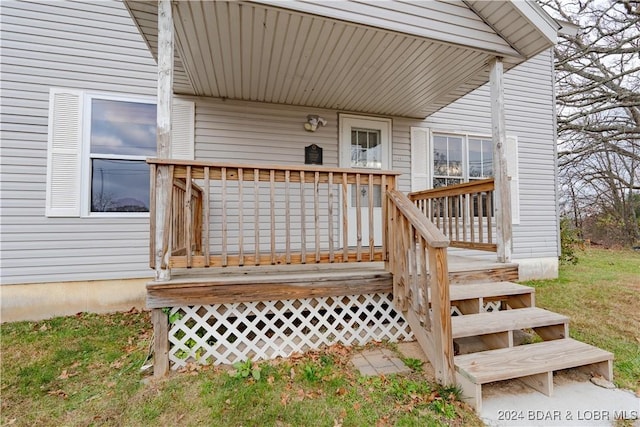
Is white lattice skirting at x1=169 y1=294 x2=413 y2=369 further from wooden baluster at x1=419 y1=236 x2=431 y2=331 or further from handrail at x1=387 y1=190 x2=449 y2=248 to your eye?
handrail at x1=387 y1=190 x2=449 y2=248

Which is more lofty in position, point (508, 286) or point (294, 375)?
point (508, 286)

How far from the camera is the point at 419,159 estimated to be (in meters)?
5.32

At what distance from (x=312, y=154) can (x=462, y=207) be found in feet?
7.68

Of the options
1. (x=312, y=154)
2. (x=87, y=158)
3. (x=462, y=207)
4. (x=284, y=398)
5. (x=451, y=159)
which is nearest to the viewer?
(x=284, y=398)

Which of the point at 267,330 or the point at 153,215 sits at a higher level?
the point at 153,215

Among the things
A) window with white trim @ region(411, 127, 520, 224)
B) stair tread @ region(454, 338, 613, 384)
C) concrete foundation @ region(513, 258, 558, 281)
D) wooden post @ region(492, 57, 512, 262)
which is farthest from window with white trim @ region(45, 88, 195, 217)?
concrete foundation @ region(513, 258, 558, 281)

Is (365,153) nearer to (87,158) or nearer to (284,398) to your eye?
(284,398)

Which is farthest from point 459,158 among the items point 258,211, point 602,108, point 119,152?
point 602,108

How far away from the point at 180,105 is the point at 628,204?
1571cm

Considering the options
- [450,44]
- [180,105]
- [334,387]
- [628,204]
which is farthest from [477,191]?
[628,204]

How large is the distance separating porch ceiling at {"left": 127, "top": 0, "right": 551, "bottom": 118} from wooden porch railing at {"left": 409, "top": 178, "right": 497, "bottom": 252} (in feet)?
4.67

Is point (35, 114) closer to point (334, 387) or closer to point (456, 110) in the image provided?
point (334, 387)

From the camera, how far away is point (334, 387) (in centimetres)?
222

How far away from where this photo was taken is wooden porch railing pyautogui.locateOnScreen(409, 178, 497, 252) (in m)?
3.32
